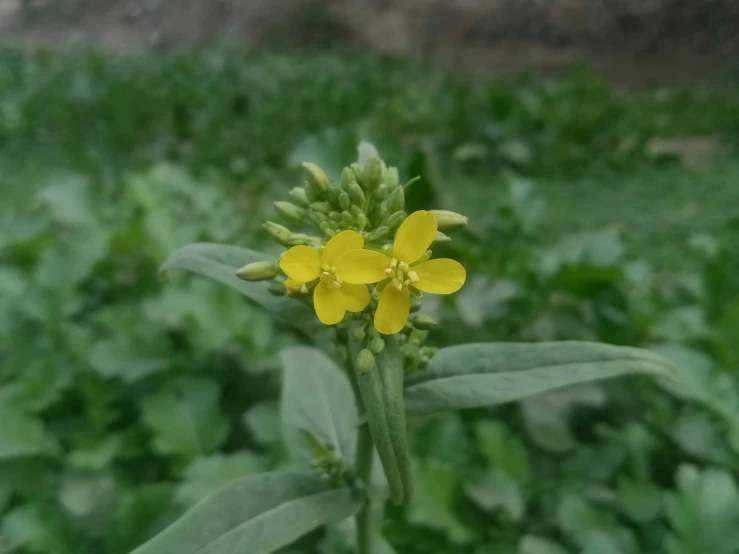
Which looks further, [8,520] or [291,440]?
[8,520]

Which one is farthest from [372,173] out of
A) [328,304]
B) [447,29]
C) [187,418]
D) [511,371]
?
[447,29]

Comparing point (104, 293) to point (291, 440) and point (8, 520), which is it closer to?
point (8, 520)

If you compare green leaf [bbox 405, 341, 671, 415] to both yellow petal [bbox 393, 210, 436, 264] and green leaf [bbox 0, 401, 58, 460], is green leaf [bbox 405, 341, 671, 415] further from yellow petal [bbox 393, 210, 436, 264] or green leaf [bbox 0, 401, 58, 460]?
green leaf [bbox 0, 401, 58, 460]

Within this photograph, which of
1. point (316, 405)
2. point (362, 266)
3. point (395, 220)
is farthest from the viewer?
point (316, 405)

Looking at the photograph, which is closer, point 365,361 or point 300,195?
point 365,361

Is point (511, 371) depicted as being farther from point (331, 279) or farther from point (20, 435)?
point (20, 435)

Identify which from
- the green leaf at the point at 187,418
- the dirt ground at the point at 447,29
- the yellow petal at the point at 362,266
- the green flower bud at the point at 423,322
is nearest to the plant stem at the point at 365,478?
A: the green flower bud at the point at 423,322

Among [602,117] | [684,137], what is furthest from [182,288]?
[684,137]
